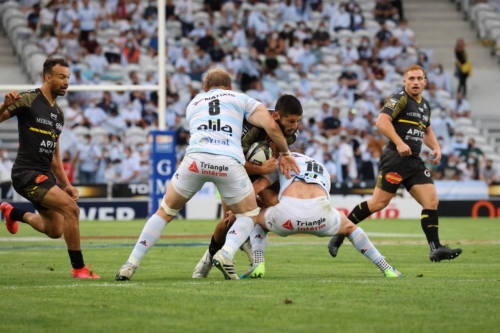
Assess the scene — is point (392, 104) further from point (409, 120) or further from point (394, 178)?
point (394, 178)

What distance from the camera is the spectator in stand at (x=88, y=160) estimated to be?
72.6 ft

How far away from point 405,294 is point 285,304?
1109 millimetres

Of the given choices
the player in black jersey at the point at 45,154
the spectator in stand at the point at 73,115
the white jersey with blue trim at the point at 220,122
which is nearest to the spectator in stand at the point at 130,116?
the spectator in stand at the point at 73,115

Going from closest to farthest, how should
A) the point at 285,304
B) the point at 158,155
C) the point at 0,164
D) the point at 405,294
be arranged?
the point at 285,304 < the point at 405,294 < the point at 158,155 < the point at 0,164

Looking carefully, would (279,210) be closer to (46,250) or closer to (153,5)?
(46,250)

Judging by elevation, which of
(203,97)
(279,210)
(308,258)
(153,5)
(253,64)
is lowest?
(308,258)

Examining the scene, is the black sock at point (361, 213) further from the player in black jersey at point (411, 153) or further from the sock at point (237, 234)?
the sock at point (237, 234)

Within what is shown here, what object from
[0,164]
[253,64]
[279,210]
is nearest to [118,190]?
[0,164]

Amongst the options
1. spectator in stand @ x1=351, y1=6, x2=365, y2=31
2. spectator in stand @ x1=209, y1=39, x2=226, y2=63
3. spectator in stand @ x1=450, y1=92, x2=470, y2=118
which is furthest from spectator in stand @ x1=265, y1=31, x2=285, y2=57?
spectator in stand @ x1=450, y1=92, x2=470, y2=118

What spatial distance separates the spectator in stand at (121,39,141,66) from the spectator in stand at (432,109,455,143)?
385 inches

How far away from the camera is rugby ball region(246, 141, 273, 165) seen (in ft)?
26.3

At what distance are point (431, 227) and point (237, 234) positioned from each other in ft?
11.6

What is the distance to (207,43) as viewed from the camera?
2775 cm

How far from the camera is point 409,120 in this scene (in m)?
10.7
